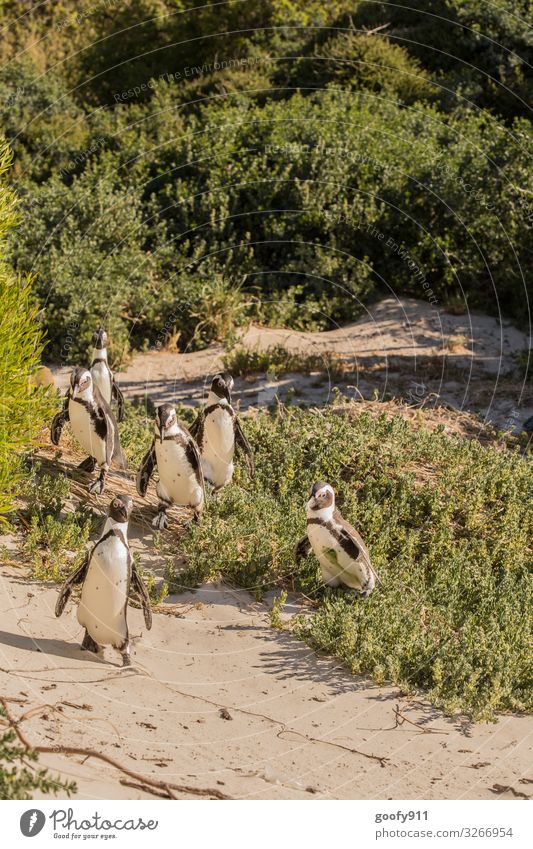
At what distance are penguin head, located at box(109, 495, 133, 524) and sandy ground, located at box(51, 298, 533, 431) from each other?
17.2ft

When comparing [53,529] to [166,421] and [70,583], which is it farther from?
[166,421]

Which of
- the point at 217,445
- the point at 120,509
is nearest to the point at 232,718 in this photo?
Result: the point at 120,509

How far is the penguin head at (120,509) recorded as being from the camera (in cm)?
679

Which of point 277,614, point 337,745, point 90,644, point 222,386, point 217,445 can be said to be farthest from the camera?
point 217,445

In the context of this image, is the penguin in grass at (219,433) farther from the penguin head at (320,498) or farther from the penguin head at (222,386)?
the penguin head at (320,498)

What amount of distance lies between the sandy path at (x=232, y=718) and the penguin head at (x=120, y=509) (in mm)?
840

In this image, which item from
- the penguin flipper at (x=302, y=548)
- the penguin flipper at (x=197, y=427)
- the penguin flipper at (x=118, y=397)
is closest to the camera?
the penguin flipper at (x=302, y=548)

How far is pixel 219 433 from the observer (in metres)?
8.88

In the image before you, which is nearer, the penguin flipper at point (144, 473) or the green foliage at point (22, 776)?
the green foliage at point (22, 776)

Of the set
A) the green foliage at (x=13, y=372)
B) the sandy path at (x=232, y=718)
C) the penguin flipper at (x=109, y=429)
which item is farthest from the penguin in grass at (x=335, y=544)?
the green foliage at (x=13, y=372)

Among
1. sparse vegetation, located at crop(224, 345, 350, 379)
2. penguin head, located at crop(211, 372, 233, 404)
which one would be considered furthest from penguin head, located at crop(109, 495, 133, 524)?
sparse vegetation, located at crop(224, 345, 350, 379)

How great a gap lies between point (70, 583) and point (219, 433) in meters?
2.34

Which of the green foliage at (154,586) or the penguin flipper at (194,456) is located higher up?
the penguin flipper at (194,456)

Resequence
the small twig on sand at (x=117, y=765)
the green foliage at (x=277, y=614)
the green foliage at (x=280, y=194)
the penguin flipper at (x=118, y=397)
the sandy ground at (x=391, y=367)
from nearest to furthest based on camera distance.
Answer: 1. the small twig on sand at (x=117, y=765)
2. the green foliage at (x=277, y=614)
3. the penguin flipper at (x=118, y=397)
4. the sandy ground at (x=391, y=367)
5. the green foliage at (x=280, y=194)
